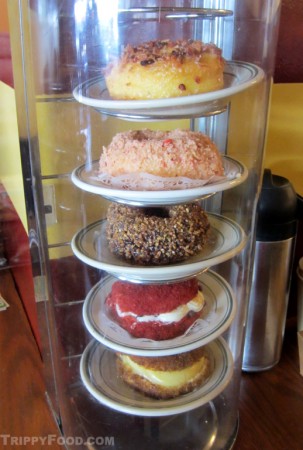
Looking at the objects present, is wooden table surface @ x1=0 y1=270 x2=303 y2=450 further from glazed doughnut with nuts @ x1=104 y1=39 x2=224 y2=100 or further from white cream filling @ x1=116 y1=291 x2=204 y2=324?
glazed doughnut with nuts @ x1=104 y1=39 x2=224 y2=100

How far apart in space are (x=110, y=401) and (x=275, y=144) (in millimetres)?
564

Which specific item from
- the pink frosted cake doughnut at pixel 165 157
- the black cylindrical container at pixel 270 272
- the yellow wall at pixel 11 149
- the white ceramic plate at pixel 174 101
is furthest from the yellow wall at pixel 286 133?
the yellow wall at pixel 11 149

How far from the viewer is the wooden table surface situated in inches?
27.4

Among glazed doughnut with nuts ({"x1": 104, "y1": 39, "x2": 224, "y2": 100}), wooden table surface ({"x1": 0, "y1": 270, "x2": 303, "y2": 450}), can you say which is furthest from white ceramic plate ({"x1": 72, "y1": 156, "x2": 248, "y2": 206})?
wooden table surface ({"x1": 0, "y1": 270, "x2": 303, "y2": 450})

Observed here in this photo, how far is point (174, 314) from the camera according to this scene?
0.62 m

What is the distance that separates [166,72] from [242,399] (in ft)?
1.86

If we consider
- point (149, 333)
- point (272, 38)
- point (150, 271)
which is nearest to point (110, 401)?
point (149, 333)

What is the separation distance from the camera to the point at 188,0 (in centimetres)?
64

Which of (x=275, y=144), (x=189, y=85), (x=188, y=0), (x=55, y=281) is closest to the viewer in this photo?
(x=189, y=85)

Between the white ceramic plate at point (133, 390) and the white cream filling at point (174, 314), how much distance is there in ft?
0.36

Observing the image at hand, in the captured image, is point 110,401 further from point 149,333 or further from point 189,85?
point 189,85

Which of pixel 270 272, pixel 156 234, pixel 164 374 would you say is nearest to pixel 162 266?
pixel 156 234

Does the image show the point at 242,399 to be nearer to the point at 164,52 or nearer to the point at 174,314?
the point at 174,314

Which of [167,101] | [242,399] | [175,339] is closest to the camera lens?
[167,101]
